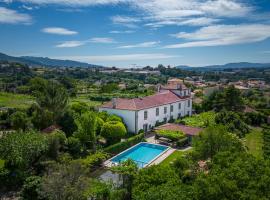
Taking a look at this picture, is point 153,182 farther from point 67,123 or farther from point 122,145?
point 67,123

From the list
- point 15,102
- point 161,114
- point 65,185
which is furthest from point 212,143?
point 15,102

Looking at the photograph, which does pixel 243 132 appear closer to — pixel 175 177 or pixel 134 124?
pixel 134 124

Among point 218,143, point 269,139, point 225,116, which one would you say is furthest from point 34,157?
point 225,116

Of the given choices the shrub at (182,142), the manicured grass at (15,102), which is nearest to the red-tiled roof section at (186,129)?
the shrub at (182,142)

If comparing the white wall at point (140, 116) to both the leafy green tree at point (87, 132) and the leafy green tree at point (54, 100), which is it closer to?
the leafy green tree at point (54, 100)

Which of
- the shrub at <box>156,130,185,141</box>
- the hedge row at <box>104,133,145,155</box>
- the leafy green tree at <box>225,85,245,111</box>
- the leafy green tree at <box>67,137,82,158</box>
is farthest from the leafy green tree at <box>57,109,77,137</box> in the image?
the leafy green tree at <box>225,85,245,111</box>

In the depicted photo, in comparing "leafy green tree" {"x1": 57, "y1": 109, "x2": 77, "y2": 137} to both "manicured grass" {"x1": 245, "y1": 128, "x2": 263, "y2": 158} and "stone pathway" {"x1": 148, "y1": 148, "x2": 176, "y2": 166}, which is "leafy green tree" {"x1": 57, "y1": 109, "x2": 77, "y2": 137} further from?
"manicured grass" {"x1": 245, "y1": 128, "x2": 263, "y2": 158}
